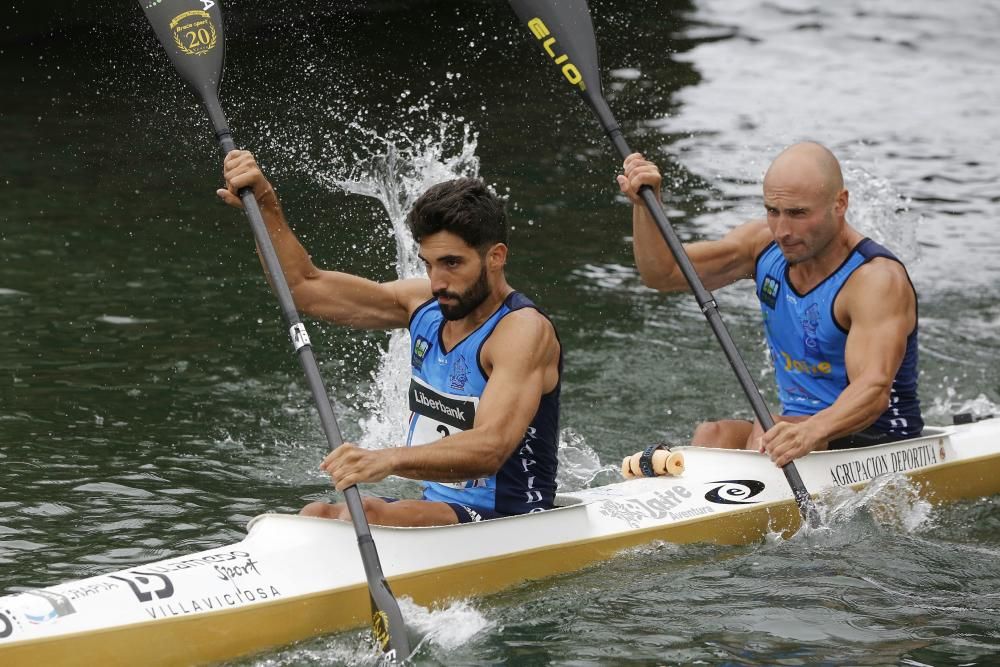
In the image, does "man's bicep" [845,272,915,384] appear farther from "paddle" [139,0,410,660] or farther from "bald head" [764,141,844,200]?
"paddle" [139,0,410,660]

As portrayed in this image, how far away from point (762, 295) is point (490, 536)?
6.58 ft

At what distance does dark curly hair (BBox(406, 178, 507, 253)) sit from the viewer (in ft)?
16.2

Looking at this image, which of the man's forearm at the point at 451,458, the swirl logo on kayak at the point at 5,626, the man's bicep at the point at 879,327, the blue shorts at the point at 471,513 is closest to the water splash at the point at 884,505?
the man's bicep at the point at 879,327

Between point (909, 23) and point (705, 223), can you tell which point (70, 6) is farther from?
point (909, 23)

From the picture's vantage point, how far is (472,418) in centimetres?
510

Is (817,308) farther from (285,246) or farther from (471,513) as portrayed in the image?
(285,246)

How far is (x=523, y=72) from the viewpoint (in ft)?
52.1

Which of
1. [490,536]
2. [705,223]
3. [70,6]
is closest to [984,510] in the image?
[490,536]

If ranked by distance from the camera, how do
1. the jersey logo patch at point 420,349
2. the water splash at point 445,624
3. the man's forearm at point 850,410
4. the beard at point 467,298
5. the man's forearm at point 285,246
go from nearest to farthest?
the water splash at point 445,624 < the beard at point 467,298 < the jersey logo patch at point 420,349 < the man's forearm at point 285,246 < the man's forearm at point 850,410

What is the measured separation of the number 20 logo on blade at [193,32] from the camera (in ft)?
19.9

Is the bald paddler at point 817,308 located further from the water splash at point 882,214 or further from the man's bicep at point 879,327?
the water splash at point 882,214

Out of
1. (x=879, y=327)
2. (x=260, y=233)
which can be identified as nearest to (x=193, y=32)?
(x=260, y=233)

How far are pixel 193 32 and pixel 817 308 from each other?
9.74 ft

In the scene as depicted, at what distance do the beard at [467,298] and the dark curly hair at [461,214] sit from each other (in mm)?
124
